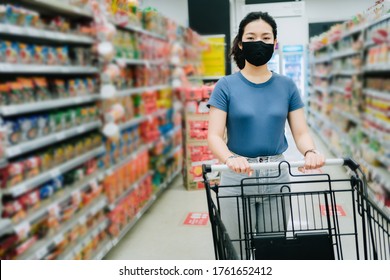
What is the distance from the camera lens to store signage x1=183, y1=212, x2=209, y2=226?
3.78 meters

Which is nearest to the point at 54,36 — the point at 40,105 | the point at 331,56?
the point at 40,105

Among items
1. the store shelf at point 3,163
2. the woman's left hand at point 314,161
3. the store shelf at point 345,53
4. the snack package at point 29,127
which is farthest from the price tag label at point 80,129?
the store shelf at point 345,53

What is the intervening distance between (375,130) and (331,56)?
2.85 metres

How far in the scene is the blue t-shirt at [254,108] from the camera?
169 cm

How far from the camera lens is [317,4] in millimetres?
6441

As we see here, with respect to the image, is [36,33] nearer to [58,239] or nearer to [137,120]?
[58,239]

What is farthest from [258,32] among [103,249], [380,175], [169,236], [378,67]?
[380,175]

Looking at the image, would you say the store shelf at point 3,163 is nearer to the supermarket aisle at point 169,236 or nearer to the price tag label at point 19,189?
the price tag label at point 19,189

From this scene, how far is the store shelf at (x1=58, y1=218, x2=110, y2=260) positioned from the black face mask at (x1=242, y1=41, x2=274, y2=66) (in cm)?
172

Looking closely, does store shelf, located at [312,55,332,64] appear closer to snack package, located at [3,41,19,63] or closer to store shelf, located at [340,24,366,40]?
store shelf, located at [340,24,366,40]

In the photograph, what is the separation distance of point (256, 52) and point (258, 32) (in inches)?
3.4
